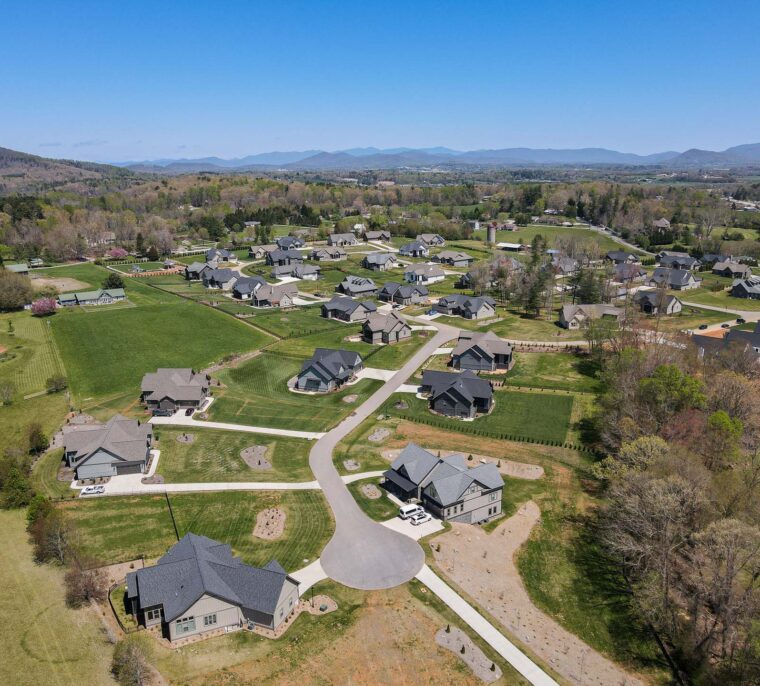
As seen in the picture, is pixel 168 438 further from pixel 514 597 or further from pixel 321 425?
pixel 514 597

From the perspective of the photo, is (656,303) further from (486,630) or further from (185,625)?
(185,625)

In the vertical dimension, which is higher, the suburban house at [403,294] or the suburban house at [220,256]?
the suburban house at [220,256]

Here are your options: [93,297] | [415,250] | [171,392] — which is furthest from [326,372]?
[415,250]

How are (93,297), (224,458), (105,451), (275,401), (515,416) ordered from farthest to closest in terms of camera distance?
1. (93,297)
2. (275,401)
3. (515,416)
4. (224,458)
5. (105,451)

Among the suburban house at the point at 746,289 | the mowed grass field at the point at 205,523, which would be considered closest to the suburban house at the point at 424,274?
the suburban house at the point at 746,289

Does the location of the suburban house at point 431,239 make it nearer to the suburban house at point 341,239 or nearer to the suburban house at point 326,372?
the suburban house at point 341,239

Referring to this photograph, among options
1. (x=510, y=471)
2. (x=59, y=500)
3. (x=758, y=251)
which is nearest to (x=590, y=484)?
(x=510, y=471)
